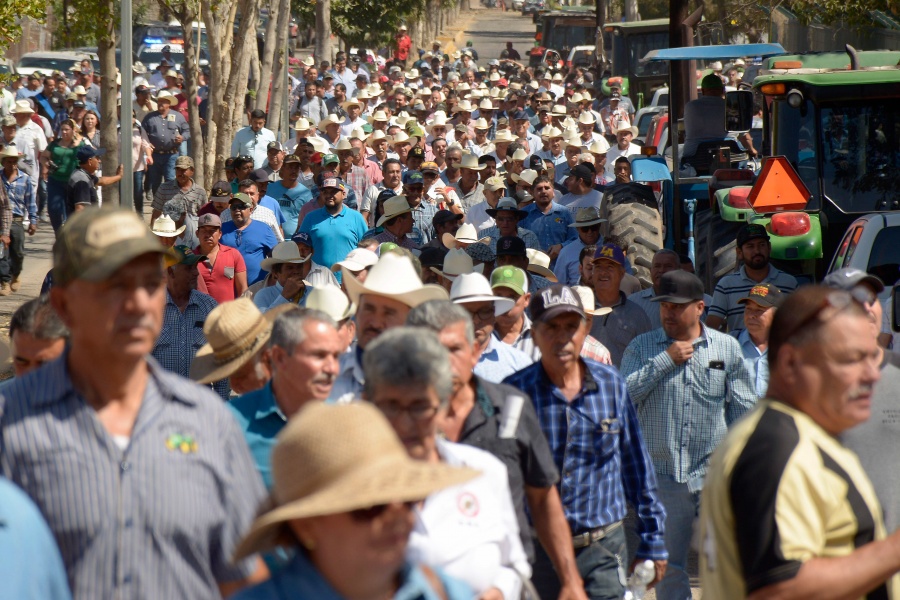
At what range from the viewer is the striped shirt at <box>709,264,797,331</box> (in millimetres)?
9578

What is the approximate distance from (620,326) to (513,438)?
4327 millimetres

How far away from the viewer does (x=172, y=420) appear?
340 cm

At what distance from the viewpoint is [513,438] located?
4.82m

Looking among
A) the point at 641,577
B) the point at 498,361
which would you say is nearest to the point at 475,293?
the point at 498,361

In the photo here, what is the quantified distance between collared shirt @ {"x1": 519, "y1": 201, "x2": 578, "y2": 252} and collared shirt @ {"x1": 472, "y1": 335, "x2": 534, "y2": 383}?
254 inches

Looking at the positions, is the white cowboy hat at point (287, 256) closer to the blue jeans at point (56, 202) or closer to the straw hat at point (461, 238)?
the straw hat at point (461, 238)

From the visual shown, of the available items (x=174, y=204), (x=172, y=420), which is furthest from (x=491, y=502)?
(x=174, y=204)

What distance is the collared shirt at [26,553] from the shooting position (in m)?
2.94

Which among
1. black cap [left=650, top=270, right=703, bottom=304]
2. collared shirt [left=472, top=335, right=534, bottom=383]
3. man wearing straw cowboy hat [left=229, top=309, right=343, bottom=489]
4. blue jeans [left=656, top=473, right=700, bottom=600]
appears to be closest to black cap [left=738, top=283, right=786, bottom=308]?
black cap [left=650, top=270, right=703, bottom=304]

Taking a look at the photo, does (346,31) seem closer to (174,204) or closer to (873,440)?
(174,204)

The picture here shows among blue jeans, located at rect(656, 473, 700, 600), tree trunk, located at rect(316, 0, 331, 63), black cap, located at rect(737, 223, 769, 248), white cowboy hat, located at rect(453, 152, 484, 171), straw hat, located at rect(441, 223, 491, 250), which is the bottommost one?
blue jeans, located at rect(656, 473, 700, 600)

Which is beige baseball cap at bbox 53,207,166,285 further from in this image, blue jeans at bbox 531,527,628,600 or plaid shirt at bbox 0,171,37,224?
plaid shirt at bbox 0,171,37,224

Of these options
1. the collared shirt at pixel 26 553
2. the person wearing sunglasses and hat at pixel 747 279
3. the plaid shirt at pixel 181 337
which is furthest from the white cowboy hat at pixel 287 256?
the collared shirt at pixel 26 553

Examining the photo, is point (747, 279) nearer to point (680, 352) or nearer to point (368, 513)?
point (680, 352)
